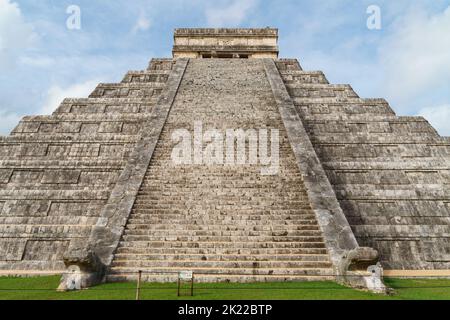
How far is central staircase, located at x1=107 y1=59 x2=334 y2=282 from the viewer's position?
779cm

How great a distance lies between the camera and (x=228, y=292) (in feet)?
21.5

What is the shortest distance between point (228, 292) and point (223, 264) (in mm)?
1362

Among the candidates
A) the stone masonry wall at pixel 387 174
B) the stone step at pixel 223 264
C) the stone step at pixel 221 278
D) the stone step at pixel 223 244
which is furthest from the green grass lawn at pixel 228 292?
the stone masonry wall at pixel 387 174

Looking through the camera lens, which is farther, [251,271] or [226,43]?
[226,43]

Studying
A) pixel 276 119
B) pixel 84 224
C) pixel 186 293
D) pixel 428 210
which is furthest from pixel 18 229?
pixel 428 210

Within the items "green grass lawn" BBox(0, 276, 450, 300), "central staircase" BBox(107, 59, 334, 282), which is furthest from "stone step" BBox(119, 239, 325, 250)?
"green grass lawn" BBox(0, 276, 450, 300)

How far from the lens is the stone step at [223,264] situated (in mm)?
7856

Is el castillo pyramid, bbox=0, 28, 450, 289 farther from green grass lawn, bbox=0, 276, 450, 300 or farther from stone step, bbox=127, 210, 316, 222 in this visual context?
green grass lawn, bbox=0, 276, 450, 300

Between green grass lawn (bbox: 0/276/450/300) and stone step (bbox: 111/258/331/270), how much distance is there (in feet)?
1.98

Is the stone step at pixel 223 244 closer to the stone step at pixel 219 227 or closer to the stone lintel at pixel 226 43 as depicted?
the stone step at pixel 219 227

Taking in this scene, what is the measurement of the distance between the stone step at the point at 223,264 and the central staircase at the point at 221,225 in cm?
2

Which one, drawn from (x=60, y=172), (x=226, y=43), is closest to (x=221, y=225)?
(x=60, y=172)

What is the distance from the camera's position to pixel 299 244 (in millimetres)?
8406

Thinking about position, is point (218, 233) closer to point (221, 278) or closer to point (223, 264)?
point (223, 264)
